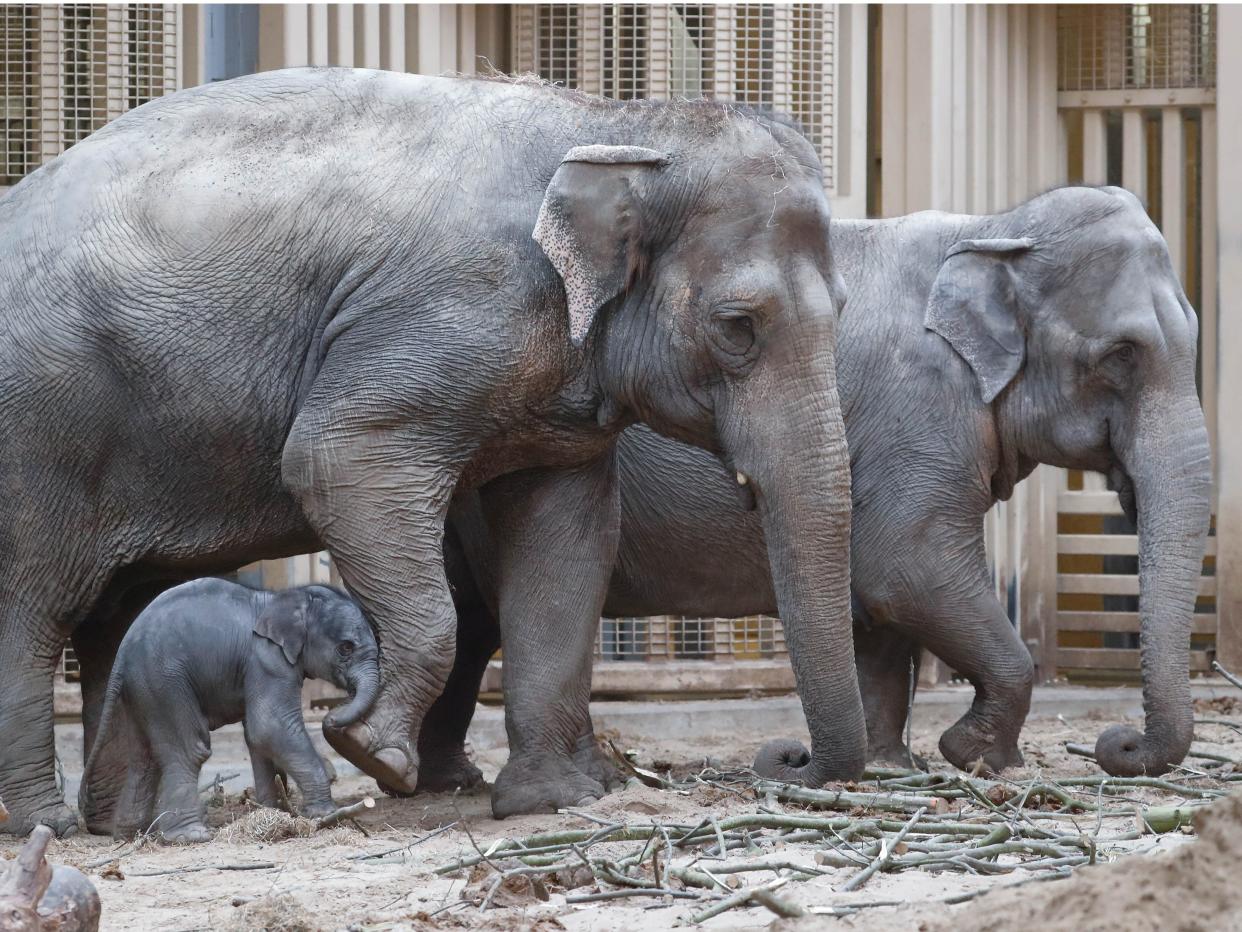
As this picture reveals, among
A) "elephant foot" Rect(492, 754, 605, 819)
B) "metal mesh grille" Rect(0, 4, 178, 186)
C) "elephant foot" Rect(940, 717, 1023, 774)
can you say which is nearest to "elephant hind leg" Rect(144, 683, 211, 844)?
"elephant foot" Rect(492, 754, 605, 819)

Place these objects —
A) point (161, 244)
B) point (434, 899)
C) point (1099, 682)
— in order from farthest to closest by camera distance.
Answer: point (1099, 682) < point (161, 244) < point (434, 899)

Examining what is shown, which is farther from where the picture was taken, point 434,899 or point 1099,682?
point 1099,682

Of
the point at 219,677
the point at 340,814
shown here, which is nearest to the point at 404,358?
the point at 219,677

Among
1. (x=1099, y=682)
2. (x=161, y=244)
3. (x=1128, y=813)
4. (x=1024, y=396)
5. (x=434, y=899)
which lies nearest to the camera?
(x=434, y=899)

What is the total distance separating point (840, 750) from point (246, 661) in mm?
1575

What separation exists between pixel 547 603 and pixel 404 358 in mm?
883

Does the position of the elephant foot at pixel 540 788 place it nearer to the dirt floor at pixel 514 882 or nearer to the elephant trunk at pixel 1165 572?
the dirt floor at pixel 514 882

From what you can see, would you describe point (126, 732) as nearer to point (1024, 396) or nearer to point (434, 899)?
point (434, 899)

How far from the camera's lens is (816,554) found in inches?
202

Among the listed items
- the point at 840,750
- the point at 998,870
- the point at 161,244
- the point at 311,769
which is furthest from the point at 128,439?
the point at 998,870

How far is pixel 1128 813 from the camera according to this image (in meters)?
5.04

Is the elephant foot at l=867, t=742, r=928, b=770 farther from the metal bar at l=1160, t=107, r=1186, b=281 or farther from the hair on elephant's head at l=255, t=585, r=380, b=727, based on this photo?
the metal bar at l=1160, t=107, r=1186, b=281

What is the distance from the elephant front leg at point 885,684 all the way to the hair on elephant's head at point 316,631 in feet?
5.66

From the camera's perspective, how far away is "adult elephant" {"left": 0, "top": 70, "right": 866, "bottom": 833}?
5.16m
